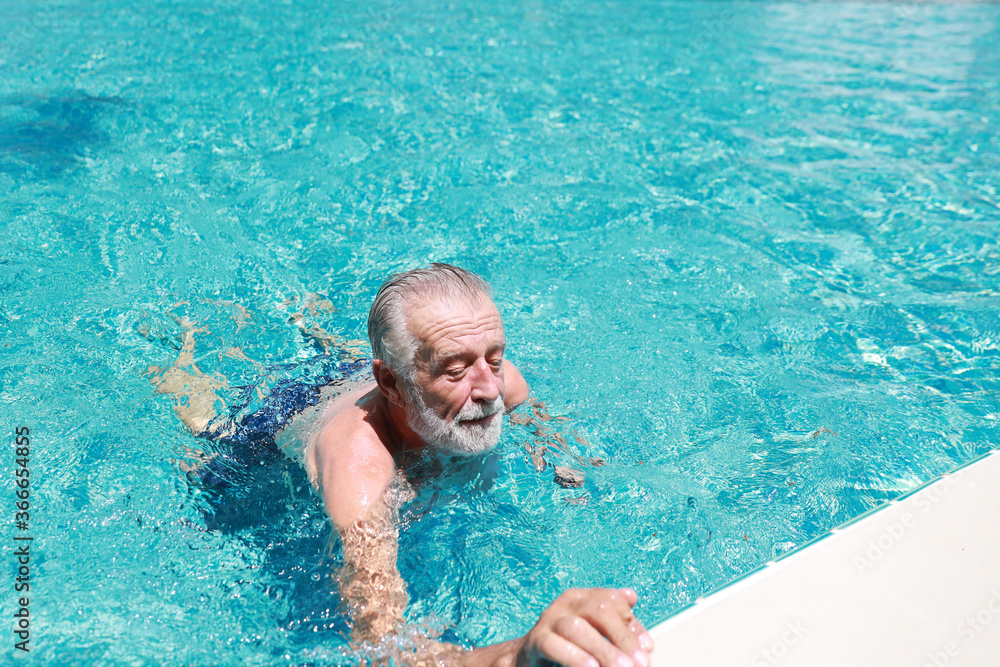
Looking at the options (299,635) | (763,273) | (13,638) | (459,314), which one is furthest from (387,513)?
(763,273)

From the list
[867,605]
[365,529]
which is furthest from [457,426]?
[867,605]

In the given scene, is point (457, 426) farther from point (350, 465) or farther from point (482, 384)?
point (350, 465)

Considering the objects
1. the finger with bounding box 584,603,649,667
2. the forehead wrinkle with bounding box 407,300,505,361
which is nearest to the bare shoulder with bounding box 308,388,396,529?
the forehead wrinkle with bounding box 407,300,505,361

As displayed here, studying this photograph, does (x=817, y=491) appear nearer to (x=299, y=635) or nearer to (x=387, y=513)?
(x=387, y=513)

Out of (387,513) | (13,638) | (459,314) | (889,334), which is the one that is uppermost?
(459,314)

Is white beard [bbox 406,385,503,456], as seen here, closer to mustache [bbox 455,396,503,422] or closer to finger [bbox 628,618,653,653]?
mustache [bbox 455,396,503,422]

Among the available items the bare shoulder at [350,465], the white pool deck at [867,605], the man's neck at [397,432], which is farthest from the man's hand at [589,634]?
the man's neck at [397,432]

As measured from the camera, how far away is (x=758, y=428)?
362 centimetres

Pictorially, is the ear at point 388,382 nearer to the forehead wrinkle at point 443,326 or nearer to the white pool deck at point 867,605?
the forehead wrinkle at point 443,326

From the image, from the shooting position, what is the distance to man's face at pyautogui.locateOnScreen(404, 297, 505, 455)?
2.50 metres

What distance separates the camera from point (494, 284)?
4797 millimetres

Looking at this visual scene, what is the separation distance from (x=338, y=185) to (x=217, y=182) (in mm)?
980

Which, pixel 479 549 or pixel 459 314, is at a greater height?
pixel 459 314

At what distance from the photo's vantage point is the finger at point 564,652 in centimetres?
156
